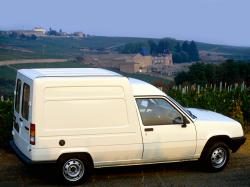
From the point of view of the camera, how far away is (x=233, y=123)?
28.0 feet

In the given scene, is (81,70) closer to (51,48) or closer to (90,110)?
(90,110)

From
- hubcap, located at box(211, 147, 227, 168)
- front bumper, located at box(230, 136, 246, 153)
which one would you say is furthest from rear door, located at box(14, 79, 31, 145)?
front bumper, located at box(230, 136, 246, 153)

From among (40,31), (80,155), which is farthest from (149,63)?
(80,155)

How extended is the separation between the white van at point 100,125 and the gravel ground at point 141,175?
0.29 metres

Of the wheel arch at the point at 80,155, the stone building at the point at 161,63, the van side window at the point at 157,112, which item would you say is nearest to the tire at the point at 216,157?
the van side window at the point at 157,112

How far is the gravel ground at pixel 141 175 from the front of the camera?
7.68 meters

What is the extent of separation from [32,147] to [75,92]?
1.01 m

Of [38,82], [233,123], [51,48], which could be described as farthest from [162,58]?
[38,82]

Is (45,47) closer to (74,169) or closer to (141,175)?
(141,175)

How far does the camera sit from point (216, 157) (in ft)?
27.5

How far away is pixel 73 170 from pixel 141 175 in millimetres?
1277

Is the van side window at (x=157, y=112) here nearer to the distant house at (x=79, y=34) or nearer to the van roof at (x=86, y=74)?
the van roof at (x=86, y=74)

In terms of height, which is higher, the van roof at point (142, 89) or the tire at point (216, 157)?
the van roof at point (142, 89)

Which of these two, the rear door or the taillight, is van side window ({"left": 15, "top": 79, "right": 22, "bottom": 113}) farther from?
the taillight
